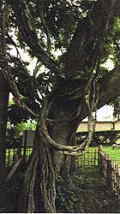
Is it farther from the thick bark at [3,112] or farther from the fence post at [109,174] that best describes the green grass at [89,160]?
the thick bark at [3,112]

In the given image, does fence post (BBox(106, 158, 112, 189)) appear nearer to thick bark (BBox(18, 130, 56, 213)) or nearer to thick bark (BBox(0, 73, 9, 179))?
thick bark (BBox(18, 130, 56, 213))

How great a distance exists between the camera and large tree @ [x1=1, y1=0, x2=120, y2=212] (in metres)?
5.40

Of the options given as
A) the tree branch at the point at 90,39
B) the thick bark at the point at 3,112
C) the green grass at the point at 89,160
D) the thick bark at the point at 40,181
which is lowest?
the thick bark at the point at 40,181

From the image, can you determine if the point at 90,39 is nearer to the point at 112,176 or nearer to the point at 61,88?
the point at 61,88

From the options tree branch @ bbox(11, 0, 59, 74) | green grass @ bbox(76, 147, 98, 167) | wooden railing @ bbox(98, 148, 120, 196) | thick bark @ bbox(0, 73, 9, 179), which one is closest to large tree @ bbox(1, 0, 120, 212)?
tree branch @ bbox(11, 0, 59, 74)

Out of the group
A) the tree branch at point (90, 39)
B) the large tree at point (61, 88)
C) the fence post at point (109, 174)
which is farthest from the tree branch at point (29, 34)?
the fence post at point (109, 174)

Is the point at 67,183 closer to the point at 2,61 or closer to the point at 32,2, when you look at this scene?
the point at 2,61

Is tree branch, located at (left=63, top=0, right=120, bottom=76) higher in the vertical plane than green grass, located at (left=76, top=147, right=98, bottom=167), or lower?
higher

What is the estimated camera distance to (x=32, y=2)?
6.66m

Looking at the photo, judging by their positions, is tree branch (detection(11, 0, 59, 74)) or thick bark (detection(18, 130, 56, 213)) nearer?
thick bark (detection(18, 130, 56, 213))

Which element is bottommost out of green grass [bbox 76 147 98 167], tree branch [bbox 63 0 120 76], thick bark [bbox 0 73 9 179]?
green grass [bbox 76 147 98 167]

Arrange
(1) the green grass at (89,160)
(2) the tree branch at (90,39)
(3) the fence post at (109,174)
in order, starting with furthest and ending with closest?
(1) the green grass at (89,160)
(3) the fence post at (109,174)
(2) the tree branch at (90,39)

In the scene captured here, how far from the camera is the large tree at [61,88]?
5398mm

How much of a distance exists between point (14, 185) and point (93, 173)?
2.71 m
